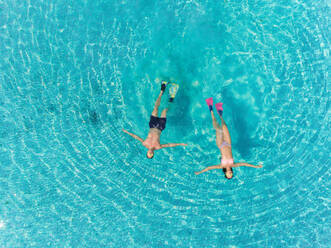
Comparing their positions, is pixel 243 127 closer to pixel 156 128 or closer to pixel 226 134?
pixel 226 134

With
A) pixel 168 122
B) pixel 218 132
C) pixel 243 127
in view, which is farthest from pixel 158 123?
pixel 243 127

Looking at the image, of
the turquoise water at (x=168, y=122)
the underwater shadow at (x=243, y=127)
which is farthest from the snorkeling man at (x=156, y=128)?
the underwater shadow at (x=243, y=127)

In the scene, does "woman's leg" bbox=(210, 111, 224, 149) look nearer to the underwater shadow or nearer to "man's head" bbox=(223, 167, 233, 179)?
the underwater shadow

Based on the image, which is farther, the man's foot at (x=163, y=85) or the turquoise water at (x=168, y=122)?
the turquoise water at (x=168, y=122)

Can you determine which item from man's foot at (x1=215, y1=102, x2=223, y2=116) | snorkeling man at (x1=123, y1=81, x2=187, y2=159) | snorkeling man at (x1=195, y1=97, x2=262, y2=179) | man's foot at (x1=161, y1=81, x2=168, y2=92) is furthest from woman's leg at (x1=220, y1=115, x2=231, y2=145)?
man's foot at (x1=161, y1=81, x2=168, y2=92)

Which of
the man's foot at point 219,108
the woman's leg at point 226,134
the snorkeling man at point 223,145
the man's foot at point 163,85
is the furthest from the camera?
the man's foot at point 219,108

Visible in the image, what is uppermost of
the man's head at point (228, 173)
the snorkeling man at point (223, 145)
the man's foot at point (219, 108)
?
the man's foot at point (219, 108)

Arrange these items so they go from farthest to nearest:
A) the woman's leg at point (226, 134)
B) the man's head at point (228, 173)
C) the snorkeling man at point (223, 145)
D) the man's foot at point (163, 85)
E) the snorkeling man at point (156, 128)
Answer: the man's foot at point (163, 85)
the woman's leg at point (226, 134)
the snorkeling man at point (156, 128)
the snorkeling man at point (223, 145)
the man's head at point (228, 173)

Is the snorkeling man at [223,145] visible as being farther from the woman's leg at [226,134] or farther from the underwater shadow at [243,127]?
the underwater shadow at [243,127]
